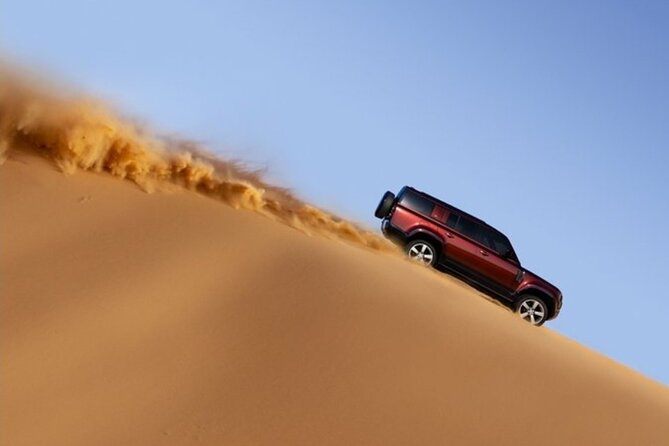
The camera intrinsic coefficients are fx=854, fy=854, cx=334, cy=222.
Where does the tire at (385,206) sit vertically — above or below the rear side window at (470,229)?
below

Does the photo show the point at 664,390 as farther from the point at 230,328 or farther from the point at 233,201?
the point at 230,328

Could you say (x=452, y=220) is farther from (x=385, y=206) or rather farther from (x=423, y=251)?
(x=385, y=206)

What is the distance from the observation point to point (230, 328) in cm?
664

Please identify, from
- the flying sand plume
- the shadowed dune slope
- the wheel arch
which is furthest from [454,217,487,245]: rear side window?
the shadowed dune slope

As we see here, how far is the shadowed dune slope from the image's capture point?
215 inches

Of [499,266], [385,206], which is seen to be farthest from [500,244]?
[385,206]

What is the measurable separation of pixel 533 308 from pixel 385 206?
3.22 m

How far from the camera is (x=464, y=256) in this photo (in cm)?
1534

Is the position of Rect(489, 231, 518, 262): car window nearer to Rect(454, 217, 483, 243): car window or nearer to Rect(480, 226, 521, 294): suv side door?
Rect(480, 226, 521, 294): suv side door

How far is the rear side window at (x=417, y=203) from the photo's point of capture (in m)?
15.4

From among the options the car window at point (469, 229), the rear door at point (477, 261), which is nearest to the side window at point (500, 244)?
the rear door at point (477, 261)

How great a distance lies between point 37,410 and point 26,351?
63 centimetres

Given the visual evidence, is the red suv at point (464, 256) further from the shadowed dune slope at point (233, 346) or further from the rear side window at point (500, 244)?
the shadowed dune slope at point (233, 346)

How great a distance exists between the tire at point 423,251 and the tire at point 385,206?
766mm
